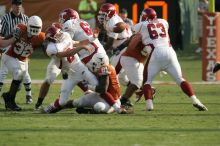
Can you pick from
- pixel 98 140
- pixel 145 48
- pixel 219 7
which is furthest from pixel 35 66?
pixel 98 140

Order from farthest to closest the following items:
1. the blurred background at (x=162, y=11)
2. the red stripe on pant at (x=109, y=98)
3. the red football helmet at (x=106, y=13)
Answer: the blurred background at (x=162, y=11)
the red football helmet at (x=106, y=13)
the red stripe on pant at (x=109, y=98)

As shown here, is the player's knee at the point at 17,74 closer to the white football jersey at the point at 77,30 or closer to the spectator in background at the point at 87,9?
the white football jersey at the point at 77,30

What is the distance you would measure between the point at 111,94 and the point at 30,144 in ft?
9.66

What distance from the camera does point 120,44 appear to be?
13766 mm

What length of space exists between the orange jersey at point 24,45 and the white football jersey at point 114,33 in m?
1.02

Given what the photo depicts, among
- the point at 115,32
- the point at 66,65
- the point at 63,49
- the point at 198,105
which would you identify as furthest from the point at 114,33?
the point at 198,105

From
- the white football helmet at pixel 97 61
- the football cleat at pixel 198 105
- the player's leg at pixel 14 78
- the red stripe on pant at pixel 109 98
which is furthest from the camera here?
the player's leg at pixel 14 78

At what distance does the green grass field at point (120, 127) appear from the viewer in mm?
9195

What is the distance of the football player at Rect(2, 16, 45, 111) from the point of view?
1222 cm

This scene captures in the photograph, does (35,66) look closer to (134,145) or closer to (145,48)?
(145,48)

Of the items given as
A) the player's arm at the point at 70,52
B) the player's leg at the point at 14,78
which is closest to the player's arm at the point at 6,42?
the player's leg at the point at 14,78

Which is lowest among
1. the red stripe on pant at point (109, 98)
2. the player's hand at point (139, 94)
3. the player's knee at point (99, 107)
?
the player's hand at point (139, 94)

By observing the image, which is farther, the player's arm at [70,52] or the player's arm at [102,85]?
the player's arm at [102,85]

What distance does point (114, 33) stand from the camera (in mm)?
13398
